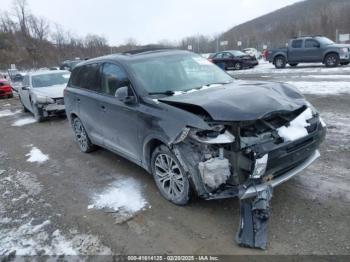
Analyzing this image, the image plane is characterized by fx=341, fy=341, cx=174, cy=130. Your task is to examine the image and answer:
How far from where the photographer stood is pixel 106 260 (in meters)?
3.22

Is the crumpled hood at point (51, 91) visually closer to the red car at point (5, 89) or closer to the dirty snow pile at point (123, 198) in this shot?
the dirty snow pile at point (123, 198)

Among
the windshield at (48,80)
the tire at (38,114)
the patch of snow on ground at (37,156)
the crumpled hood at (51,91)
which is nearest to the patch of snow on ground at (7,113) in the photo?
the windshield at (48,80)

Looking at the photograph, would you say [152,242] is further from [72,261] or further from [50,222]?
[50,222]

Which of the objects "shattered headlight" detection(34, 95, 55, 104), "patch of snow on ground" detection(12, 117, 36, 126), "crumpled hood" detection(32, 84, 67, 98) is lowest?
"patch of snow on ground" detection(12, 117, 36, 126)

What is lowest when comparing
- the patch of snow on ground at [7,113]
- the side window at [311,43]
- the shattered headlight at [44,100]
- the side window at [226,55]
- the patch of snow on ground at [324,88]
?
the patch of snow on ground at [7,113]

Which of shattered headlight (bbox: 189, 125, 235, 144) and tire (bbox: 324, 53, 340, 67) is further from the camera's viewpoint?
tire (bbox: 324, 53, 340, 67)

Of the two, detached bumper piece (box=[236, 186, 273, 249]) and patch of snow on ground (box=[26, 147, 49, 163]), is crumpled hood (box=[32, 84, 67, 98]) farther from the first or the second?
detached bumper piece (box=[236, 186, 273, 249])

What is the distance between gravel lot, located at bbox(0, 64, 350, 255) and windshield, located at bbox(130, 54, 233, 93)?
1406mm

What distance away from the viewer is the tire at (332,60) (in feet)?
63.5

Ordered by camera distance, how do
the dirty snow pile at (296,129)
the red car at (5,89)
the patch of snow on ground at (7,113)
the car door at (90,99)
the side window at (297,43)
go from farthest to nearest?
the side window at (297,43)
the red car at (5,89)
the patch of snow on ground at (7,113)
the car door at (90,99)
the dirty snow pile at (296,129)

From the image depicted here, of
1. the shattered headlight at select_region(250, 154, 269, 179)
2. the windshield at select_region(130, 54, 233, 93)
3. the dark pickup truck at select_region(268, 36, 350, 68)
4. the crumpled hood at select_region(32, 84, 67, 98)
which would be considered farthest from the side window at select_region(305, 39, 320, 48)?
the shattered headlight at select_region(250, 154, 269, 179)

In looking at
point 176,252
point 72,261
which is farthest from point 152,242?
point 72,261

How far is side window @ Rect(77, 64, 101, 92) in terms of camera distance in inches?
221

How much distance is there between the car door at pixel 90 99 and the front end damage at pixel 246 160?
7.34ft
